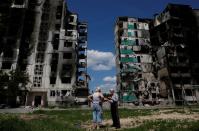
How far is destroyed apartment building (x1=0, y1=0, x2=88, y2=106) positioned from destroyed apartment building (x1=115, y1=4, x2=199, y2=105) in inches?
704

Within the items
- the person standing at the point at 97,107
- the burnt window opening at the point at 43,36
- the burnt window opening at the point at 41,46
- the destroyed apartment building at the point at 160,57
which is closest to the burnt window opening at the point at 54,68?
the burnt window opening at the point at 41,46

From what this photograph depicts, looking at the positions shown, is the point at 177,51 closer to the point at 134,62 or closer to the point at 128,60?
the point at 134,62

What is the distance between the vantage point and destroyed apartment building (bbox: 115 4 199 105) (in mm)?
87312

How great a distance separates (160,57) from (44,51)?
43.6 m

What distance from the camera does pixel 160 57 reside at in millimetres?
95125

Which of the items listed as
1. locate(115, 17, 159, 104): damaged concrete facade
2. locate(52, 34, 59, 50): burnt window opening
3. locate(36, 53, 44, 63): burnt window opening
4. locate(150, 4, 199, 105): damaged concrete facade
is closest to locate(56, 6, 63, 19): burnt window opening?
Answer: locate(52, 34, 59, 50): burnt window opening

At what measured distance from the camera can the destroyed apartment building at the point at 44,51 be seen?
7662 cm

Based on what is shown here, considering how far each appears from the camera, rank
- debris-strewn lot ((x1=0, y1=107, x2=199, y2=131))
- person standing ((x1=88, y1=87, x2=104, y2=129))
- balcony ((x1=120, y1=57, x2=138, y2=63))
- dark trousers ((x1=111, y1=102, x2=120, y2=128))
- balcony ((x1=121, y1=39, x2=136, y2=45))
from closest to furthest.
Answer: debris-strewn lot ((x1=0, y1=107, x2=199, y2=131)) → dark trousers ((x1=111, y1=102, x2=120, y2=128)) → person standing ((x1=88, y1=87, x2=104, y2=129)) → balcony ((x1=120, y1=57, x2=138, y2=63)) → balcony ((x1=121, y1=39, x2=136, y2=45))

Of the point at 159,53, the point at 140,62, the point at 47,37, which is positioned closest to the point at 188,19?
the point at 159,53

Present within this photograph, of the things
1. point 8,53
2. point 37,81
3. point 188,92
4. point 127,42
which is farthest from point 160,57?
point 8,53

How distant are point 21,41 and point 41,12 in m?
13.1

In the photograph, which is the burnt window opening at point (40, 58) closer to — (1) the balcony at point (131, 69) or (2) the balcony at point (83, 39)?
(2) the balcony at point (83, 39)

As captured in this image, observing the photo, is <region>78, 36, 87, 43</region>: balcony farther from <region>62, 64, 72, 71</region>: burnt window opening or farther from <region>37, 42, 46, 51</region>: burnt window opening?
<region>62, 64, 72, 71</region>: burnt window opening

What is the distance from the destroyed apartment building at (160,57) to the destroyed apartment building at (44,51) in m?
17.9
